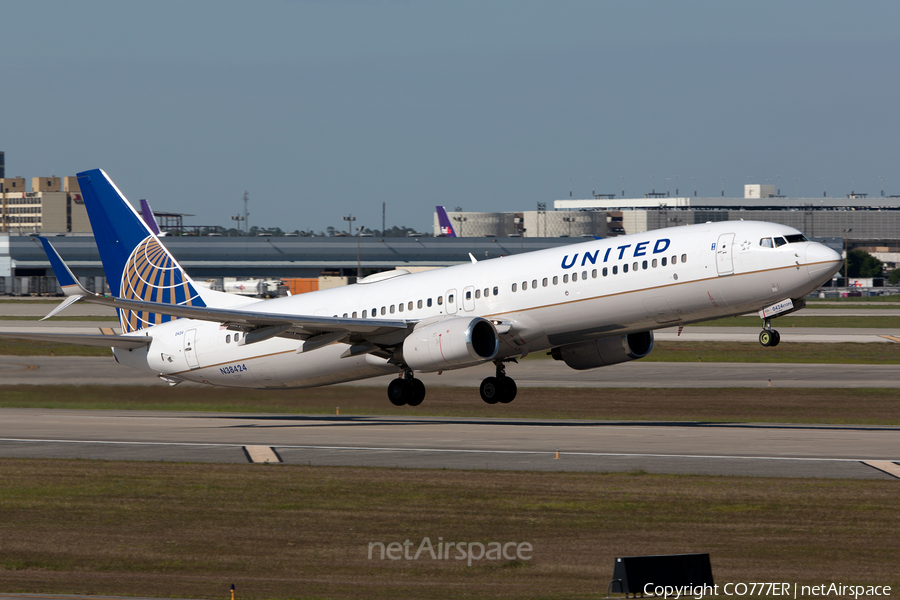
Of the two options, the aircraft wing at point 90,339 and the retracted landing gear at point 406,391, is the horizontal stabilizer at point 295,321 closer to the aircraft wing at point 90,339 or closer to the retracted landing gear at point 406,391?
the retracted landing gear at point 406,391

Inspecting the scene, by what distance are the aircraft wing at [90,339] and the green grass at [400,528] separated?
9539 mm

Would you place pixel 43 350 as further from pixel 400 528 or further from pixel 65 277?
pixel 400 528

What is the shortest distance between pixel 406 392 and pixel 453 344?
15.4 feet

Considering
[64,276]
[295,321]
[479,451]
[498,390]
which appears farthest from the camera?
[498,390]

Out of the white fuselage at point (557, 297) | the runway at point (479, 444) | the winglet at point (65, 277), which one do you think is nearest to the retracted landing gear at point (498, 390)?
the runway at point (479, 444)

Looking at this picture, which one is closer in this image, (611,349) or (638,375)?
(611,349)

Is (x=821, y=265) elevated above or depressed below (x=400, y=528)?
above

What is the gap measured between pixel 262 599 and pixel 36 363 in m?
60.7

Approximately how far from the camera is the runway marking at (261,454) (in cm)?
3262

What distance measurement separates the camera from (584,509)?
81.4 feet

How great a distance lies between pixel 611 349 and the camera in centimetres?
4119

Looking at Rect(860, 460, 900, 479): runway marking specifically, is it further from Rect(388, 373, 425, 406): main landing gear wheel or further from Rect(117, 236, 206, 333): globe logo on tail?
Rect(117, 236, 206, 333): globe logo on tail


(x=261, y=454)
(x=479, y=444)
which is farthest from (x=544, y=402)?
(x=261, y=454)

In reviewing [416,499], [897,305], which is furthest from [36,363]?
[897,305]
